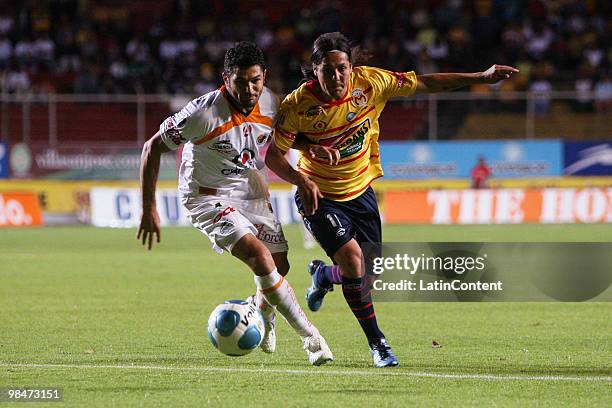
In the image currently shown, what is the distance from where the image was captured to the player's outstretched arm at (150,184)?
710cm

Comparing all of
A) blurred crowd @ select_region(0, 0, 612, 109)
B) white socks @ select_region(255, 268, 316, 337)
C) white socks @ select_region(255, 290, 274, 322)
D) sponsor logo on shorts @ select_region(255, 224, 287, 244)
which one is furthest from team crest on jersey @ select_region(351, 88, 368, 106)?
blurred crowd @ select_region(0, 0, 612, 109)

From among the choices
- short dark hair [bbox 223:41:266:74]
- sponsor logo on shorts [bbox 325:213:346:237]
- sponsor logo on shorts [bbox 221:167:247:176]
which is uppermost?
short dark hair [bbox 223:41:266:74]

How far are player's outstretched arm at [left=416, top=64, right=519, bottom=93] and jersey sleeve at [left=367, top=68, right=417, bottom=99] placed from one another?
6cm

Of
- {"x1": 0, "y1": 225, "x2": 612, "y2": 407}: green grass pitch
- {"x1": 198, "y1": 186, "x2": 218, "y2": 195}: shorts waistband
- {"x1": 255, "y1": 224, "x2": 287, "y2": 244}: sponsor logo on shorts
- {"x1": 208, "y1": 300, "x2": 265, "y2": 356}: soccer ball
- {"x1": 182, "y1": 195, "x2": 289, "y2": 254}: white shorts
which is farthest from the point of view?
{"x1": 255, "y1": 224, "x2": 287, "y2": 244}: sponsor logo on shorts

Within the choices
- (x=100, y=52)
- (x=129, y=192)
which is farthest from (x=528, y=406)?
(x=100, y=52)

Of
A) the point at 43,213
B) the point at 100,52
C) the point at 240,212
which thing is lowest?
the point at 43,213

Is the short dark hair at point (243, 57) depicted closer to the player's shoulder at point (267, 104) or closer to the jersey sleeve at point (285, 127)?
the player's shoulder at point (267, 104)

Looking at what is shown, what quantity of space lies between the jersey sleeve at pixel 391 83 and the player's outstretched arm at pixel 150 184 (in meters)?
1.62

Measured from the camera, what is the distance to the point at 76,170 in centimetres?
2547

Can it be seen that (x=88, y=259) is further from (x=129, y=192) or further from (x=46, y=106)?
(x=46, y=106)

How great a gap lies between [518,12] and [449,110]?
5.66 m

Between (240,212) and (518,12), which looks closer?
(240,212)

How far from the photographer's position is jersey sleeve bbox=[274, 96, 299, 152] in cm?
776

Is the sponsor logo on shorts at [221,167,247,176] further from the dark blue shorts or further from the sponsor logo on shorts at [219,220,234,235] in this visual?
the dark blue shorts
